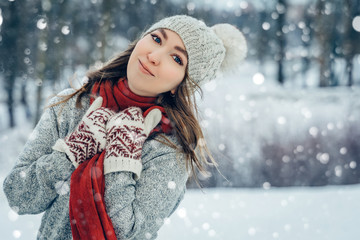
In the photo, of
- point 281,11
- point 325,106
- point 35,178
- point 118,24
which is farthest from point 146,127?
point 281,11

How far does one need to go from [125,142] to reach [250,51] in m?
9.50

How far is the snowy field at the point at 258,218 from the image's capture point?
9.34 ft

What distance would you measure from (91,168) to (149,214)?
12.0 inches

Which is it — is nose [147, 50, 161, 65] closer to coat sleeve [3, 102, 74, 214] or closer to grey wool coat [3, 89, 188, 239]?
grey wool coat [3, 89, 188, 239]

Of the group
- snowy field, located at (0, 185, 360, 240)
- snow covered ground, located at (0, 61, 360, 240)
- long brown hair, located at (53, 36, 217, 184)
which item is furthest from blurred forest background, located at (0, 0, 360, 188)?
long brown hair, located at (53, 36, 217, 184)

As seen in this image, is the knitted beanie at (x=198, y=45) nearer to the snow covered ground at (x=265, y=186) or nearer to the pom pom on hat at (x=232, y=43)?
the pom pom on hat at (x=232, y=43)

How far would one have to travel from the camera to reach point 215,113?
5.31 metres

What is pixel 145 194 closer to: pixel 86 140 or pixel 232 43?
pixel 86 140

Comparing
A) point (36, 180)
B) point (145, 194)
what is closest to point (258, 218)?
point (145, 194)

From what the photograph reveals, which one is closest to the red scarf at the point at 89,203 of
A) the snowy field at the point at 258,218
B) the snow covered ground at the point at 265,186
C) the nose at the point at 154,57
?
the nose at the point at 154,57

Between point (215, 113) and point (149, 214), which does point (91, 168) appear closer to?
point (149, 214)

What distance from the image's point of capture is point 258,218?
3246 millimetres

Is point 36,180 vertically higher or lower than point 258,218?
higher

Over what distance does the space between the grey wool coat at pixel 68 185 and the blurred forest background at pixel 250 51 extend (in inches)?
119
